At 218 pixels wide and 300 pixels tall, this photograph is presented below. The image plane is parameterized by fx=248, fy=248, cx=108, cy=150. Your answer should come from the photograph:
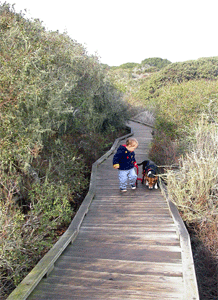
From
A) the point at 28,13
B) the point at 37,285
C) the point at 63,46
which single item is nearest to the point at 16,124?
the point at 37,285

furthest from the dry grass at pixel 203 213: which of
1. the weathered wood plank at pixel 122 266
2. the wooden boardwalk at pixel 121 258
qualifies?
the weathered wood plank at pixel 122 266

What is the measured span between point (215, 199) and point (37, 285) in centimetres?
382

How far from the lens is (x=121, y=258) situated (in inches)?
135

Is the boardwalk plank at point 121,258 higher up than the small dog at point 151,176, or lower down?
lower down

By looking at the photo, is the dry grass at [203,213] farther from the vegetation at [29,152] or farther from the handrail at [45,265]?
the vegetation at [29,152]

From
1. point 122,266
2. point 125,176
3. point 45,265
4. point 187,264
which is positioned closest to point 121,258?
point 122,266

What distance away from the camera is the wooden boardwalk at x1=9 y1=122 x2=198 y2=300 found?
275 cm

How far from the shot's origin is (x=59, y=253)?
3484mm

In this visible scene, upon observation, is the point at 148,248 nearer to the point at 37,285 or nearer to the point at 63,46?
the point at 37,285

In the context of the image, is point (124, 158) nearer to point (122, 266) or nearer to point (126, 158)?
point (126, 158)

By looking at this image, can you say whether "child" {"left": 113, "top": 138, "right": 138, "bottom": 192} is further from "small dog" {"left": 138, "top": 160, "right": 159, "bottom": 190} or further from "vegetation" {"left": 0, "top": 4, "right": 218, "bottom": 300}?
"vegetation" {"left": 0, "top": 4, "right": 218, "bottom": 300}

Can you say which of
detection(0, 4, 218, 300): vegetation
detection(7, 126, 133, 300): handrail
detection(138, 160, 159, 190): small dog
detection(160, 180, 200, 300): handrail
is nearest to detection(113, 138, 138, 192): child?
detection(138, 160, 159, 190): small dog

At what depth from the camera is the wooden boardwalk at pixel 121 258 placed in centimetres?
275

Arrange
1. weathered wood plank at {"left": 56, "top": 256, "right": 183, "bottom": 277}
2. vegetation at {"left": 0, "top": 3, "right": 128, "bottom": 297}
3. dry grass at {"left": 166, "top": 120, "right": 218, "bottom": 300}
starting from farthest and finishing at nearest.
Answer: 1. dry grass at {"left": 166, "top": 120, "right": 218, "bottom": 300}
2. vegetation at {"left": 0, "top": 3, "right": 128, "bottom": 297}
3. weathered wood plank at {"left": 56, "top": 256, "right": 183, "bottom": 277}
